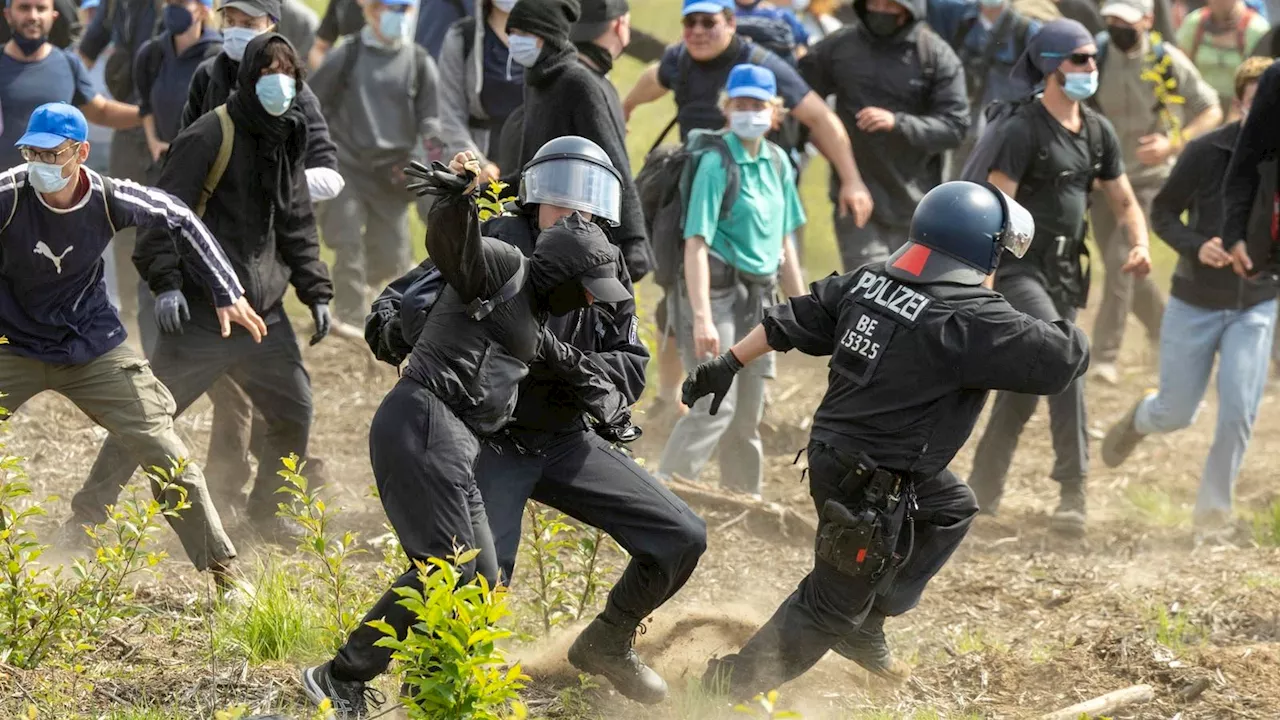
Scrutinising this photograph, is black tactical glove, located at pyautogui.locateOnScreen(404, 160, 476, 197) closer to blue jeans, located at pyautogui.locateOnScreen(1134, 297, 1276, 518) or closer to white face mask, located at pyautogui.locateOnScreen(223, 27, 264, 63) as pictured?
white face mask, located at pyautogui.locateOnScreen(223, 27, 264, 63)

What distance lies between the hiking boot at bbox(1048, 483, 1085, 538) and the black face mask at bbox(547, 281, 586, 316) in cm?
442

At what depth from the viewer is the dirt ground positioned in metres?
6.42

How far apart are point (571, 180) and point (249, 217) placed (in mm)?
2328

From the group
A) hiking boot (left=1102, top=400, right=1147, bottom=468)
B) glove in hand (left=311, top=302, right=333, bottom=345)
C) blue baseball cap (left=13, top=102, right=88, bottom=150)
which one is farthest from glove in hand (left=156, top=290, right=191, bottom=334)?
hiking boot (left=1102, top=400, right=1147, bottom=468)

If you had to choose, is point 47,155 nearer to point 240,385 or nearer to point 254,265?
point 254,265

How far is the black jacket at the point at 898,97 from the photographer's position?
9766 mm

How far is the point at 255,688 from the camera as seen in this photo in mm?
5746

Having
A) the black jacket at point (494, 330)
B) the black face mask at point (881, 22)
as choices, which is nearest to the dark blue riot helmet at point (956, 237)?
the black jacket at point (494, 330)

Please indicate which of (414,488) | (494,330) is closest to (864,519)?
(494,330)

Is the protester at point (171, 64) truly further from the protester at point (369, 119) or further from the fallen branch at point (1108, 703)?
the fallen branch at point (1108, 703)

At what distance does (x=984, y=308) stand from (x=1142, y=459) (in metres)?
5.80

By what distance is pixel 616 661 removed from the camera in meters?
6.06

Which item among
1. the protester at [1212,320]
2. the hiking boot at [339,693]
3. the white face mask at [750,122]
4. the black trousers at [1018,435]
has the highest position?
the white face mask at [750,122]

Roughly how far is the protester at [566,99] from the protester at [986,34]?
4486 mm
